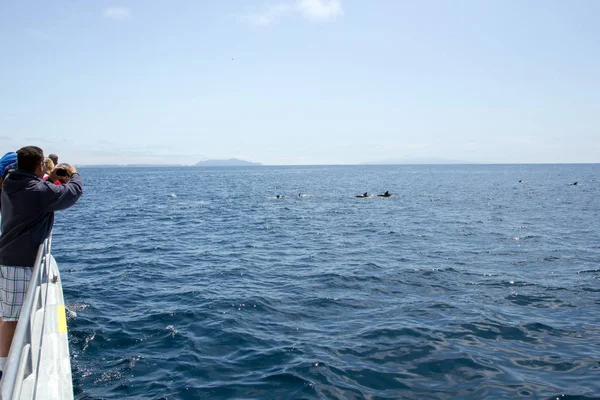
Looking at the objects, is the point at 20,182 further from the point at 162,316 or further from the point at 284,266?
the point at 284,266

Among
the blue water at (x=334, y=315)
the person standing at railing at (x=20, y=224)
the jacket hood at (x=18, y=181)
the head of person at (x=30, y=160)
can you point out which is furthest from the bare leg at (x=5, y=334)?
the blue water at (x=334, y=315)

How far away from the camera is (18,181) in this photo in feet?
17.7

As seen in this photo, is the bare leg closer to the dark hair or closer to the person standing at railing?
the person standing at railing

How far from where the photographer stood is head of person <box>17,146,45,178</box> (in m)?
5.50

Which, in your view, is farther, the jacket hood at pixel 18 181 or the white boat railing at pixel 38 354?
the jacket hood at pixel 18 181

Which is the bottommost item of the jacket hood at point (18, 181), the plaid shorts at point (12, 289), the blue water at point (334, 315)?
the blue water at point (334, 315)

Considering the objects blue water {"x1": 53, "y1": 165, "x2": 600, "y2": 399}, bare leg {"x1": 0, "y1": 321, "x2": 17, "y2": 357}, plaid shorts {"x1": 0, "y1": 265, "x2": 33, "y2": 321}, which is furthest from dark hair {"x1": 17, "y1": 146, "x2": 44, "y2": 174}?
blue water {"x1": 53, "y1": 165, "x2": 600, "y2": 399}

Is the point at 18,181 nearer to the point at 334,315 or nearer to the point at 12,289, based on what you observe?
the point at 12,289

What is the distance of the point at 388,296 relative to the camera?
13578 mm

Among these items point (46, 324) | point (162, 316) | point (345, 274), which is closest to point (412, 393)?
point (46, 324)

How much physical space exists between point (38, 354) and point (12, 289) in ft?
Result: 5.22

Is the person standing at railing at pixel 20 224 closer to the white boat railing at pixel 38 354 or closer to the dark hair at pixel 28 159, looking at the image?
the dark hair at pixel 28 159

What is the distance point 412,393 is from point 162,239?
19764 mm

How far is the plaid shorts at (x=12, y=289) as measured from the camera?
5.58m
